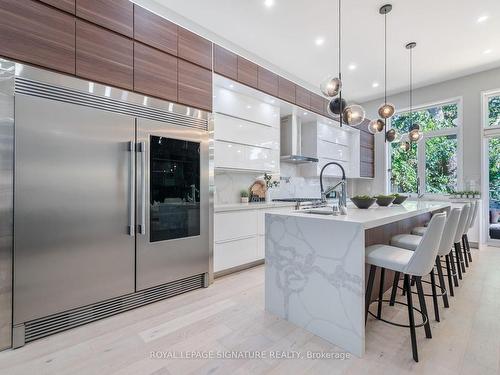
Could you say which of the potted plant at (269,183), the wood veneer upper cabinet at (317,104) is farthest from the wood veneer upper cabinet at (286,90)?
the potted plant at (269,183)

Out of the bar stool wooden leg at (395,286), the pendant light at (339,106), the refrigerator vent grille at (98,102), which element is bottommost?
the bar stool wooden leg at (395,286)

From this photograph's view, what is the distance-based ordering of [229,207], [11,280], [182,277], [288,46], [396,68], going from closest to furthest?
[11,280] → [182,277] → [229,207] → [288,46] → [396,68]

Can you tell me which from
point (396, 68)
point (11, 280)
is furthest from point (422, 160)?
point (11, 280)

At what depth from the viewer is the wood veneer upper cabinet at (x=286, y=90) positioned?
3.94 metres

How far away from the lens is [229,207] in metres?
3.18

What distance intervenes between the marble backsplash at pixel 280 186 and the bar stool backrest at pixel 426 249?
8.70 ft

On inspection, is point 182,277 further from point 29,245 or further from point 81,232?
point 29,245

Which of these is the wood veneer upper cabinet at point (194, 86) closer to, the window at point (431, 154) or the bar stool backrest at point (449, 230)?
the bar stool backrest at point (449, 230)

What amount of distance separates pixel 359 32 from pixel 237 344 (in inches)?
154

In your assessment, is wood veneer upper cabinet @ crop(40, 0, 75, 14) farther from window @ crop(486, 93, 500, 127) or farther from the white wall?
window @ crop(486, 93, 500, 127)

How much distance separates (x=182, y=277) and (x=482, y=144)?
225 inches

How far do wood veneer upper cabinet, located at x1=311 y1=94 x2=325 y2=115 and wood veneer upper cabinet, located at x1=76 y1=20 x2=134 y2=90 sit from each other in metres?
3.15

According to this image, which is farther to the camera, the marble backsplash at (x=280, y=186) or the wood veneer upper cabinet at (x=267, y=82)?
the marble backsplash at (x=280, y=186)

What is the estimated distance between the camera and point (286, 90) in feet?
13.3
